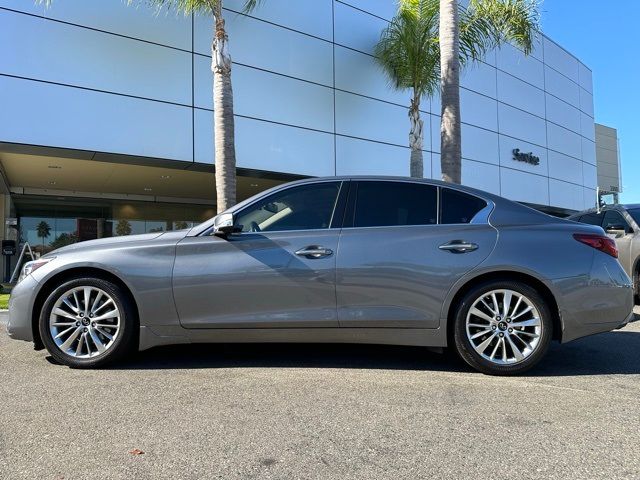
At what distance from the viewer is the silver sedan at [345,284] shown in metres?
4.30

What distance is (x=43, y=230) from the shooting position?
20.5 m

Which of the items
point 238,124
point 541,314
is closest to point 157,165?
point 238,124

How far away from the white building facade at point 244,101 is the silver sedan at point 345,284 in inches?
331

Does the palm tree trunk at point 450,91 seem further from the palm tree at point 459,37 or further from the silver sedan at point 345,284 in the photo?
the silver sedan at point 345,284

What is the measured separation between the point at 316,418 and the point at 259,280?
134cm

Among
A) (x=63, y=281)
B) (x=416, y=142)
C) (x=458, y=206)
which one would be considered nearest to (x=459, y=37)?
(x=416, y=142)

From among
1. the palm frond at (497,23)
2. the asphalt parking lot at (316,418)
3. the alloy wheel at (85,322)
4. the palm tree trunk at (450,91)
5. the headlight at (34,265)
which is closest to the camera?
the asphalt parking lot at (316,418)

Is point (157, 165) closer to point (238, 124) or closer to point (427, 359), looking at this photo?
point (238, 124)

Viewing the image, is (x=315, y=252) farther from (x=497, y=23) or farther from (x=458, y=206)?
(x=497, y=23)

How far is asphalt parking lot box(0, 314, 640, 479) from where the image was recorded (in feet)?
8.99

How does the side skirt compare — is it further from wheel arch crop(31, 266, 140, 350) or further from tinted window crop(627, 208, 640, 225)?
tinted window crop(627, 208, 640, 225)

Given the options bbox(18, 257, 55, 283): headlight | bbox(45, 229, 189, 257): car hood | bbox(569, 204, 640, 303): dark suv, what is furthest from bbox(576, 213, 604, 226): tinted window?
bbox(18, 257, 55, 283): headlight

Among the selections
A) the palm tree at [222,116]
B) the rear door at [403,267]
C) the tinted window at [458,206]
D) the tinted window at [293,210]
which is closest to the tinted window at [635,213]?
the tinted window at [458,206]

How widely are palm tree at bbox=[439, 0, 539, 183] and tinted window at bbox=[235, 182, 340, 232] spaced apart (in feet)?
21.1
